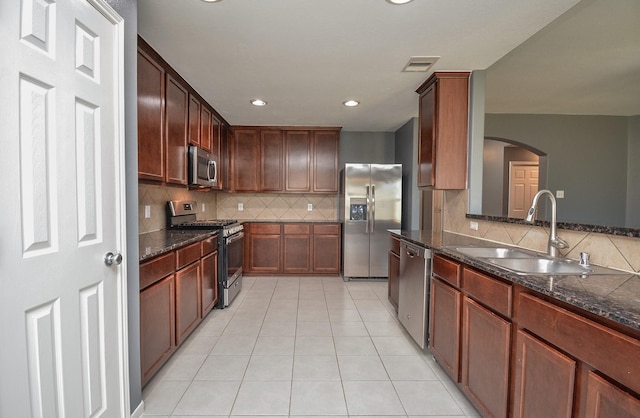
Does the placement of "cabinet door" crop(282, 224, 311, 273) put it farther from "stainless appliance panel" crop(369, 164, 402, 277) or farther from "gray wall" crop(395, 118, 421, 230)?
"gray wall" crop(395, 118, 421, 230)

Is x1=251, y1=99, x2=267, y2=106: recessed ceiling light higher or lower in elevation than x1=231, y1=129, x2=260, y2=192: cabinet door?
higher

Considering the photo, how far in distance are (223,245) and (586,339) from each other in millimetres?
3027

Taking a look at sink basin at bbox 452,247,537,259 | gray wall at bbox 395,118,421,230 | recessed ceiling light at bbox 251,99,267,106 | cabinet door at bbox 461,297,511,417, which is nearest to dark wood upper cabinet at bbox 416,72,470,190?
sink basin at bbox 452,247,537,259

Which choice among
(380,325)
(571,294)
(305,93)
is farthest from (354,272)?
(571,294)

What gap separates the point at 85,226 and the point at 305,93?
255 cm

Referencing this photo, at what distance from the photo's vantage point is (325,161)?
192 inches

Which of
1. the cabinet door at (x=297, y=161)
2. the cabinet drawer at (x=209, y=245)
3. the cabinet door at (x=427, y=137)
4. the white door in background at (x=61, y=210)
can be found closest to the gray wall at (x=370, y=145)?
the cabinet door at (x=297, y=161)

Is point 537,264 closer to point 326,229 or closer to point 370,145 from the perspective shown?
point 326,229

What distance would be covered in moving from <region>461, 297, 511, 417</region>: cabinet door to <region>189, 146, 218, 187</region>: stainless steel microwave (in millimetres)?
2621

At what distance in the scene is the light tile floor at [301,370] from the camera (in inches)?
69.9

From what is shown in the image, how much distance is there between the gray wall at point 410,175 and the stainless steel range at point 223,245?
8.05 feet

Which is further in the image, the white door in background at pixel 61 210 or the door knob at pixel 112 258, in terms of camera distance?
the door knob at pixel 112 258

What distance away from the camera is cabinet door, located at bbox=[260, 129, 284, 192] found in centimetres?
484

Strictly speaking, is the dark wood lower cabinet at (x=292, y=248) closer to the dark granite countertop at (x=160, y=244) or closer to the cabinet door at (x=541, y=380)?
the dark granite countertop at (x=160, y=244)
